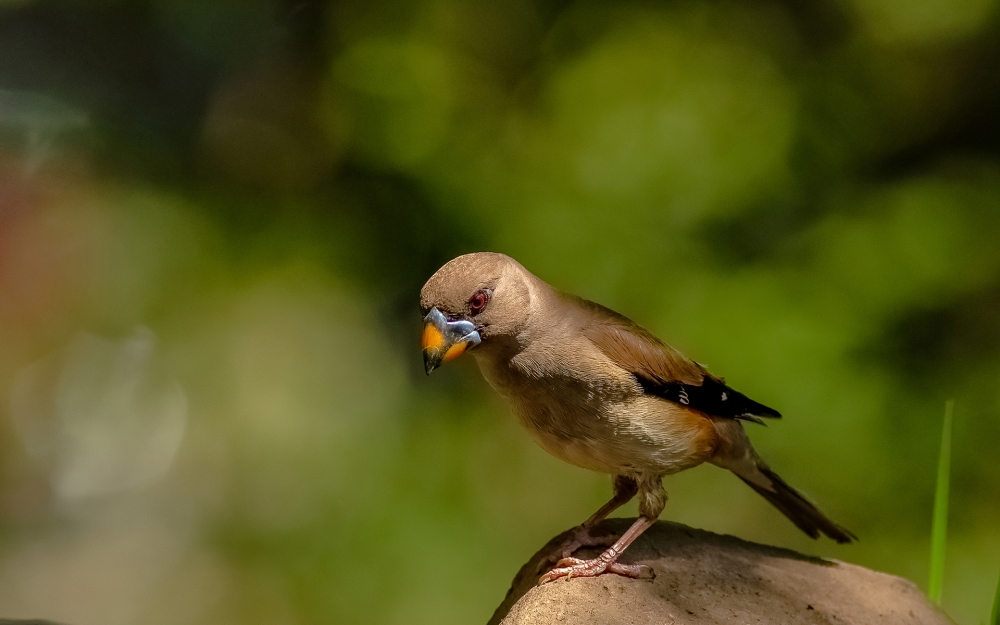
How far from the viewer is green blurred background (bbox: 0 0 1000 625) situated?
565 cm

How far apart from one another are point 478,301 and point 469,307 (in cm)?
4

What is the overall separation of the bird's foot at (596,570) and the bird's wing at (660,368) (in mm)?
609

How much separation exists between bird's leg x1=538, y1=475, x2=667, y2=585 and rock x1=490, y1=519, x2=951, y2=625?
29mm

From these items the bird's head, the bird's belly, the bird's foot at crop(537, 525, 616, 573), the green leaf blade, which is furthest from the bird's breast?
the green leaf blade

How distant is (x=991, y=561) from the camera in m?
5.38

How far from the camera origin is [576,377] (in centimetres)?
307

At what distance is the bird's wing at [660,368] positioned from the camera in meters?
3.21

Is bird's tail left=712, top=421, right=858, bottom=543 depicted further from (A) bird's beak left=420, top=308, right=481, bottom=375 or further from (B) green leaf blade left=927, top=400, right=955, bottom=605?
(A) bird's beak left=420, top=308, right=481, bottom=375

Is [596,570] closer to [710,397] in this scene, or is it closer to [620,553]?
[620,553]

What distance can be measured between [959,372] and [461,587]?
3.50 m

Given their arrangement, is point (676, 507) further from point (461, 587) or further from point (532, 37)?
point (532, 37)

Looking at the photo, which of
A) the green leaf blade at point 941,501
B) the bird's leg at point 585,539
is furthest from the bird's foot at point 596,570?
the green leaf blade at point 941,501

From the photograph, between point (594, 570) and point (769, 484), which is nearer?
point (594, 570)

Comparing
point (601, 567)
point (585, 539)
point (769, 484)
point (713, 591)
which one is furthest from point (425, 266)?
point (713, 591)
